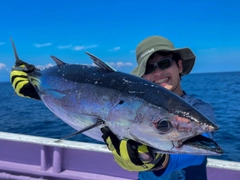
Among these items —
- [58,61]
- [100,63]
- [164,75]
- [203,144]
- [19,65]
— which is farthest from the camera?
[19,65]

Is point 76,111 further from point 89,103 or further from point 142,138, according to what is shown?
point 142,138

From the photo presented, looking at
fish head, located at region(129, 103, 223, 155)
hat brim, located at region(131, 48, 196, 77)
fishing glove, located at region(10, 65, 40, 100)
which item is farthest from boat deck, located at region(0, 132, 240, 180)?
fish head, located at region(129, 103, 223, 155)

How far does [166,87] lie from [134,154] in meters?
1.16

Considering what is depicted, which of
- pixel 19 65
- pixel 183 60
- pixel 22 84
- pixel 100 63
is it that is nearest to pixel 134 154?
pixel 100 63

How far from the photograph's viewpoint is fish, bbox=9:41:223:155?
57.9 inches

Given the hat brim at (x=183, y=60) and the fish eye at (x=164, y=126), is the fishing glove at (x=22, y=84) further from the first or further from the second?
the fish eye at (x=164, y=126)

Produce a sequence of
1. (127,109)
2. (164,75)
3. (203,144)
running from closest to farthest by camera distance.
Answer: (203,144), (127,109), (164,75)

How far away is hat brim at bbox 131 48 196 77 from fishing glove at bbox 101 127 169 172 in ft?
3.36

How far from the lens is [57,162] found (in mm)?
4410

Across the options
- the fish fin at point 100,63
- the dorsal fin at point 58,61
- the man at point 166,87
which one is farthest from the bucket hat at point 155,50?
the dorsal fin at point 58,61

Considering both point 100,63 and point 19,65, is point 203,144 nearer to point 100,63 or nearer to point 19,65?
point 100,63

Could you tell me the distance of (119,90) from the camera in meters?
1.81

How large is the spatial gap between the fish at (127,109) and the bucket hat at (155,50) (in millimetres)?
710

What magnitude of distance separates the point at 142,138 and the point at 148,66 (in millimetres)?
1256
